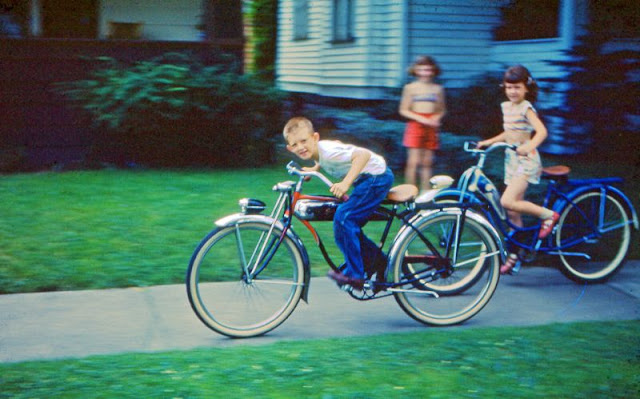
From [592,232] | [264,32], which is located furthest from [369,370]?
[264,32]

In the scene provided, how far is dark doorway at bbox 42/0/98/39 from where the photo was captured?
1482 centimetres

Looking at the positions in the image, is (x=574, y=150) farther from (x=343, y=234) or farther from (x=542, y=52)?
(x=343, y=234)

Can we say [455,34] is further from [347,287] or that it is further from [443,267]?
[347,287]

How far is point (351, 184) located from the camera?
4855 mm

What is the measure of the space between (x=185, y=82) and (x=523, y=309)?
7568 millimetres

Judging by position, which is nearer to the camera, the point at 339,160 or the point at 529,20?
the point at 339,160

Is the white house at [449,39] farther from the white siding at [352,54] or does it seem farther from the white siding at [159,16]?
the white siding at [159,16]

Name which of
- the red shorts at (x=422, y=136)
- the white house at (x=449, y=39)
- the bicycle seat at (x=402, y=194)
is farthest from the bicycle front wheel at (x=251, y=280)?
the white house at (x=449, y=39)

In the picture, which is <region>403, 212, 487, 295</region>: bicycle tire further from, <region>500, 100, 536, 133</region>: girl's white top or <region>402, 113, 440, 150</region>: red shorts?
<region>402, 113, 440, 150</region>: red shorts

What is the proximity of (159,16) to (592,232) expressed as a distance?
10.7m

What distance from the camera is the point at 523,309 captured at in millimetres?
5633

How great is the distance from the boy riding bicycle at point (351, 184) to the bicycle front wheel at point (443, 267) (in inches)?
9.7

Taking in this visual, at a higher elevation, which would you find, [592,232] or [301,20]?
[301,20]

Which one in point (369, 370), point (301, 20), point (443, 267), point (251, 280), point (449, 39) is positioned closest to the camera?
point (369, 370)
